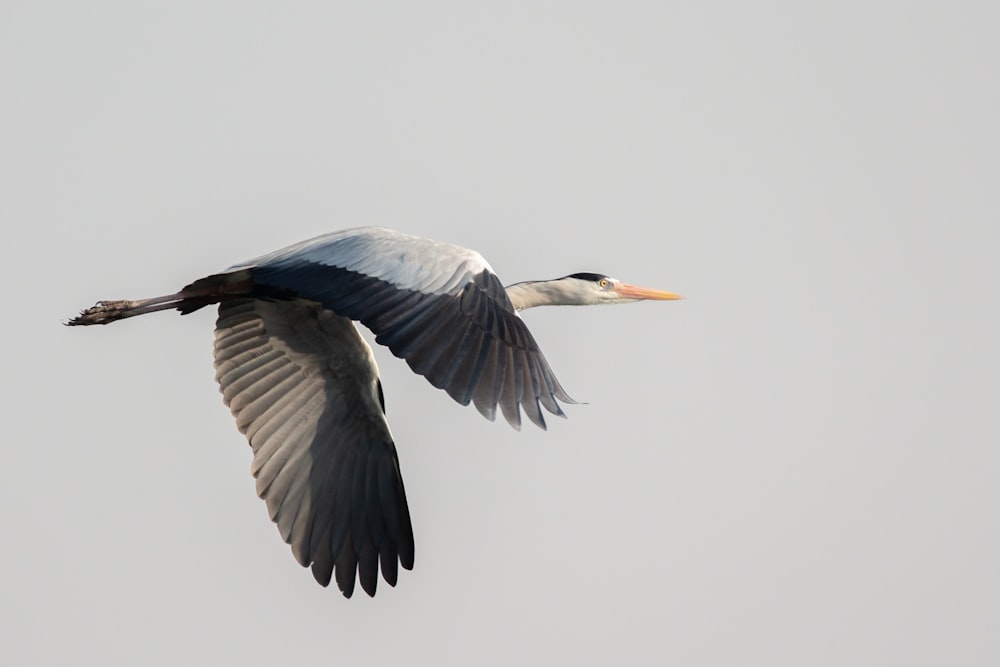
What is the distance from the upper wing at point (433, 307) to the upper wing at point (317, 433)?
894 mm

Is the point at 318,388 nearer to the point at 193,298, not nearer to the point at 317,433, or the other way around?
the point at 317,433

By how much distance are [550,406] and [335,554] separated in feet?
11.4

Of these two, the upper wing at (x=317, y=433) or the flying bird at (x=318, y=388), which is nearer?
the flying bird at (x=318, y=388)

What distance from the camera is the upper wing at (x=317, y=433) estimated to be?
11781 millimetres

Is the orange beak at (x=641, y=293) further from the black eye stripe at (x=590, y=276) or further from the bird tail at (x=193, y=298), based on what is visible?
the bird tail at (x=193, y=298)

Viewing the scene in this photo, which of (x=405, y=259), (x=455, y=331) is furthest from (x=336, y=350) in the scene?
(x=455, y=331)

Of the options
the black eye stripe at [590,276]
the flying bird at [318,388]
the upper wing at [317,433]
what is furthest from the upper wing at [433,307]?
the black eye stripe at [590,276]

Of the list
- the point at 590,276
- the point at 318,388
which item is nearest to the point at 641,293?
the point at 590,276

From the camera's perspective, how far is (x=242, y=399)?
12.1 m

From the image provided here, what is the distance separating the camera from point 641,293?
14383 millimetres

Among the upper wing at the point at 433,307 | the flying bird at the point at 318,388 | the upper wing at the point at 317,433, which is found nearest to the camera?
the upper wing at the point at 433,307

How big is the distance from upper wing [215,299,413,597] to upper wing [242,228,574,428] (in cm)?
89

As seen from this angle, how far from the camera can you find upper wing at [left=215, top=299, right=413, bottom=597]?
→ 464 inches

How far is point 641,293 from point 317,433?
12.6 feet
